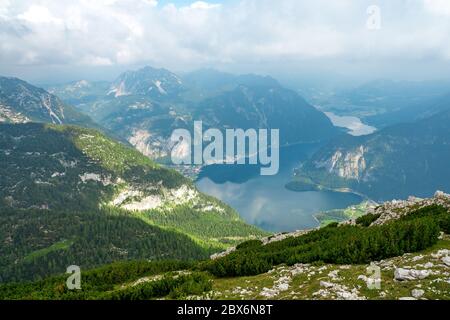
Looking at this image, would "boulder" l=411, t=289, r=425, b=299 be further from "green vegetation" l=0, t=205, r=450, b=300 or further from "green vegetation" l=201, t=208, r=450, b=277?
"green vegetation" l=201, t=208, r=450, b=277

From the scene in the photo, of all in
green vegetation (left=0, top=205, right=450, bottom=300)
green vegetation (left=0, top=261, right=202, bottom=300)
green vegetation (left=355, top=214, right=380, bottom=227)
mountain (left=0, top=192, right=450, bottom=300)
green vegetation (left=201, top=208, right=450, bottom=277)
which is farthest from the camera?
green vegetation (left=355, top=214, right=380, bottom=227)

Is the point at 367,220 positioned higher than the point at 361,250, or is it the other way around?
the point at 361,250

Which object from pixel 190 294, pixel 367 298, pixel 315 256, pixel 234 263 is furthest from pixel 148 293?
pixel 367 298

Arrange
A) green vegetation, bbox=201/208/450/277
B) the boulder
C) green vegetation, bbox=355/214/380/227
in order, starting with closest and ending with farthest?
1. the boulder
2. green vegetation, bbox=201/208/450/277
3. green vegetation, bbox=355/214/380/227

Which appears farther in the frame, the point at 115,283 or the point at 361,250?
the point at 115,283

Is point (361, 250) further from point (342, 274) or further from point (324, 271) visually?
point (342, 274)

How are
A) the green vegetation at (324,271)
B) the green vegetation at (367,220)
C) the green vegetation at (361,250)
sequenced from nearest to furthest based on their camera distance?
1. the green vegetation at (324,271)
2. the green vegetation at (361,250)
3. the green vegetation at (367,220)

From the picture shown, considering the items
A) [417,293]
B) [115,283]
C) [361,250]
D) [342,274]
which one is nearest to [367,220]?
[361,250]

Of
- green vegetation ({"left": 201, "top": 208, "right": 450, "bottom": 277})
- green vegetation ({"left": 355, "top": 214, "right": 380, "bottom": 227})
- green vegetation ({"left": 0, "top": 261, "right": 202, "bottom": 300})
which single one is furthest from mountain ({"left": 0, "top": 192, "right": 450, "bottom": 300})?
green vegetation ({"left": 355, "top": 214, "right": 380, "bottom": 227})

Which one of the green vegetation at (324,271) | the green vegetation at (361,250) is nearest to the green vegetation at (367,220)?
the green vegetation at (324,271)

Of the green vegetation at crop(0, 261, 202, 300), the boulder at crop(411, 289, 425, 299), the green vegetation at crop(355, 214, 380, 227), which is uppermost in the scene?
the boulder at crop(411, 289, 425, 299)

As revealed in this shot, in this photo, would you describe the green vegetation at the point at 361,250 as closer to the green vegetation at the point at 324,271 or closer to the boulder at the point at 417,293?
the green vegetation at the point at 324,271

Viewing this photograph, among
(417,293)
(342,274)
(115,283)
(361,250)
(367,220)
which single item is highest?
(417,293)
